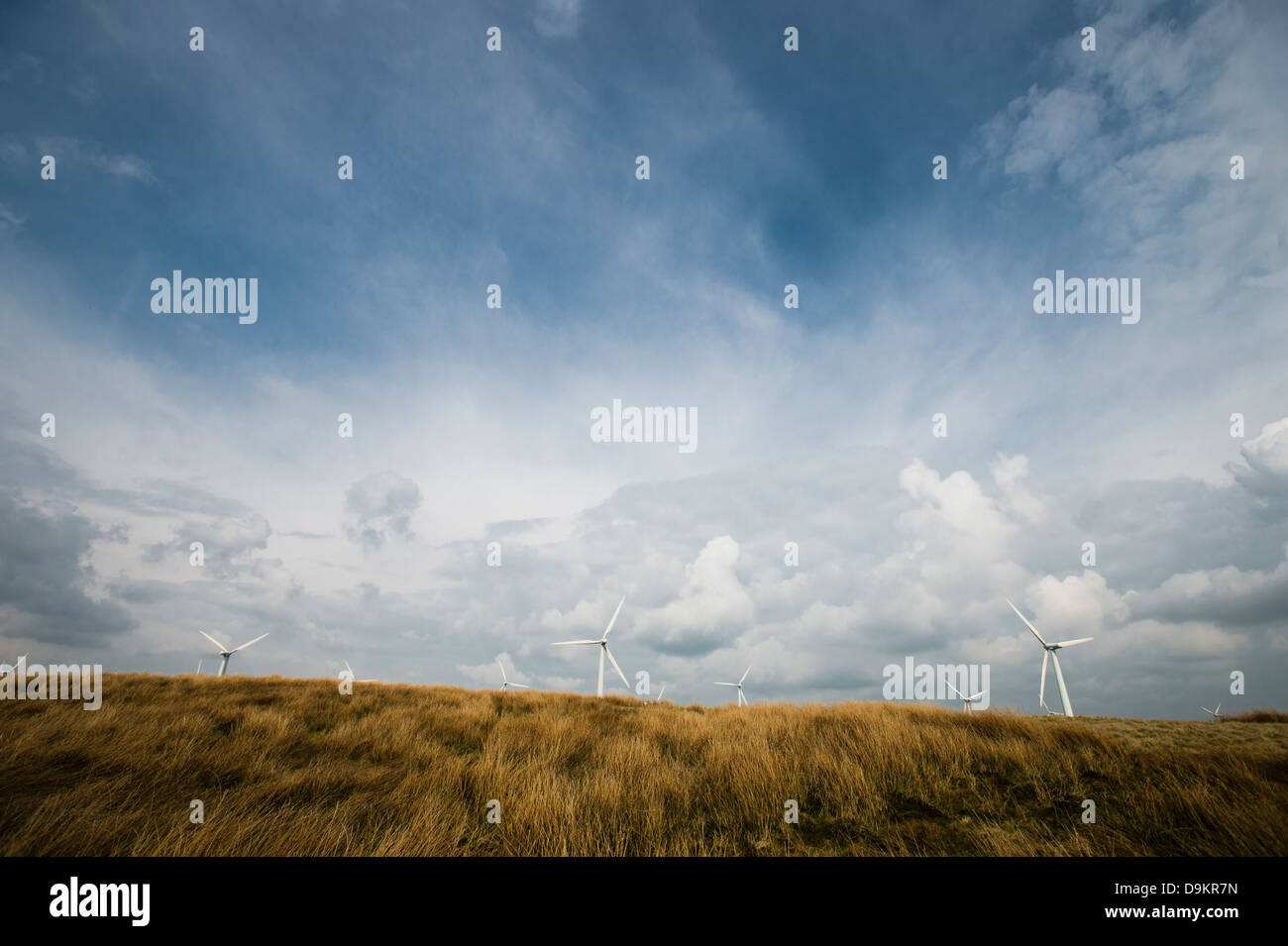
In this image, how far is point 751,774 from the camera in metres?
7.41

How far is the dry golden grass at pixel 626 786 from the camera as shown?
5.25m

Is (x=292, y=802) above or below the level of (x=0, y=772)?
below

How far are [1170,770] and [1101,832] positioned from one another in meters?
2.78

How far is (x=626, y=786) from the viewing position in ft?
23.7

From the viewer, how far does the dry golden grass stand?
525cm

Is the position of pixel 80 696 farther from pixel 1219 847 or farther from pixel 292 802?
pixel 1219 847

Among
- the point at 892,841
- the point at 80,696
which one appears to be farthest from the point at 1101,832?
the point at 80,696

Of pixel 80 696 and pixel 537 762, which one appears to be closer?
pixel 537 762
